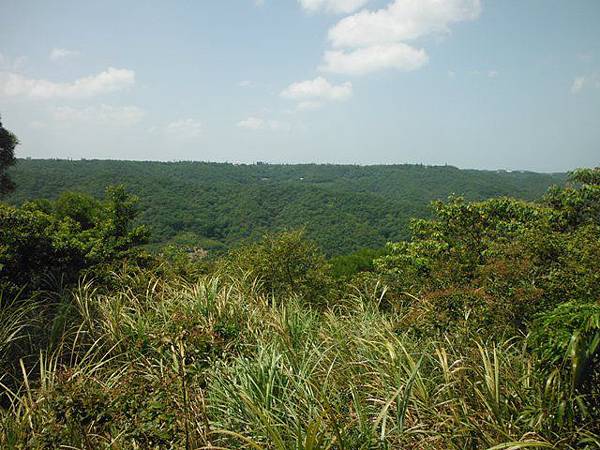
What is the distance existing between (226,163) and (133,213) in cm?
14247

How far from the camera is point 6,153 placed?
44.1 feet

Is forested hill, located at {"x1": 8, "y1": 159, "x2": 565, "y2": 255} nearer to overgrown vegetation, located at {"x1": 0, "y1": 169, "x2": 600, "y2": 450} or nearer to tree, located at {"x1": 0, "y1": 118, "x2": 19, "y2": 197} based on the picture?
tree, located at {"x1": 0, "y1": 118, "x2": 19, "y2": 197}

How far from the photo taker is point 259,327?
3625mm

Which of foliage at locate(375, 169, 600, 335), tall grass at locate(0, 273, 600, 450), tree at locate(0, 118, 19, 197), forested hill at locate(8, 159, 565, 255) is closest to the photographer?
tall grass at locate(0, 273, 600, 450)

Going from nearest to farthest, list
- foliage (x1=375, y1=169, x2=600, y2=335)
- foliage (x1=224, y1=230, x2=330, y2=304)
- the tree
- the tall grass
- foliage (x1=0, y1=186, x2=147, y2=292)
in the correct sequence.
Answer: the tall grass → foliage (x1=375, y1=169, x2=600, y2=335) → foliage (x1=0, y1=186, x2=147, y2=292) → foliage (x1=224, y1=230, x2=330, y2=304) → the tree

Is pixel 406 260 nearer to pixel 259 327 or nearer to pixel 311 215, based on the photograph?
pixel 259 327

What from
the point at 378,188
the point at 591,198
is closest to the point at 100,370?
the point at 591,198

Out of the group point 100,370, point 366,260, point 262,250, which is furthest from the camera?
point 366,260

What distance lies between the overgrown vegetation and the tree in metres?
9.73

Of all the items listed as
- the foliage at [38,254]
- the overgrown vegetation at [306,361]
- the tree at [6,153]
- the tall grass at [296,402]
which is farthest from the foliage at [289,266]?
the tree at [6,153]

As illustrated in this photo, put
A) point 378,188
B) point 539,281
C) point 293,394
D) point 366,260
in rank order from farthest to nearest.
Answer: point 378,188 < point 366,260 < point 539,281 < point 293,394

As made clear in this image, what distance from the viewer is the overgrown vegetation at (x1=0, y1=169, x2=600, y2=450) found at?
2010 millimetres

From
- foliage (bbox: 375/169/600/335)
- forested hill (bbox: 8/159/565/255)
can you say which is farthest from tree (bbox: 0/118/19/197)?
foliage (bbox: 375/169/600/335)

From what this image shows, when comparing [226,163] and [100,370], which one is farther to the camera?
[226,163]
